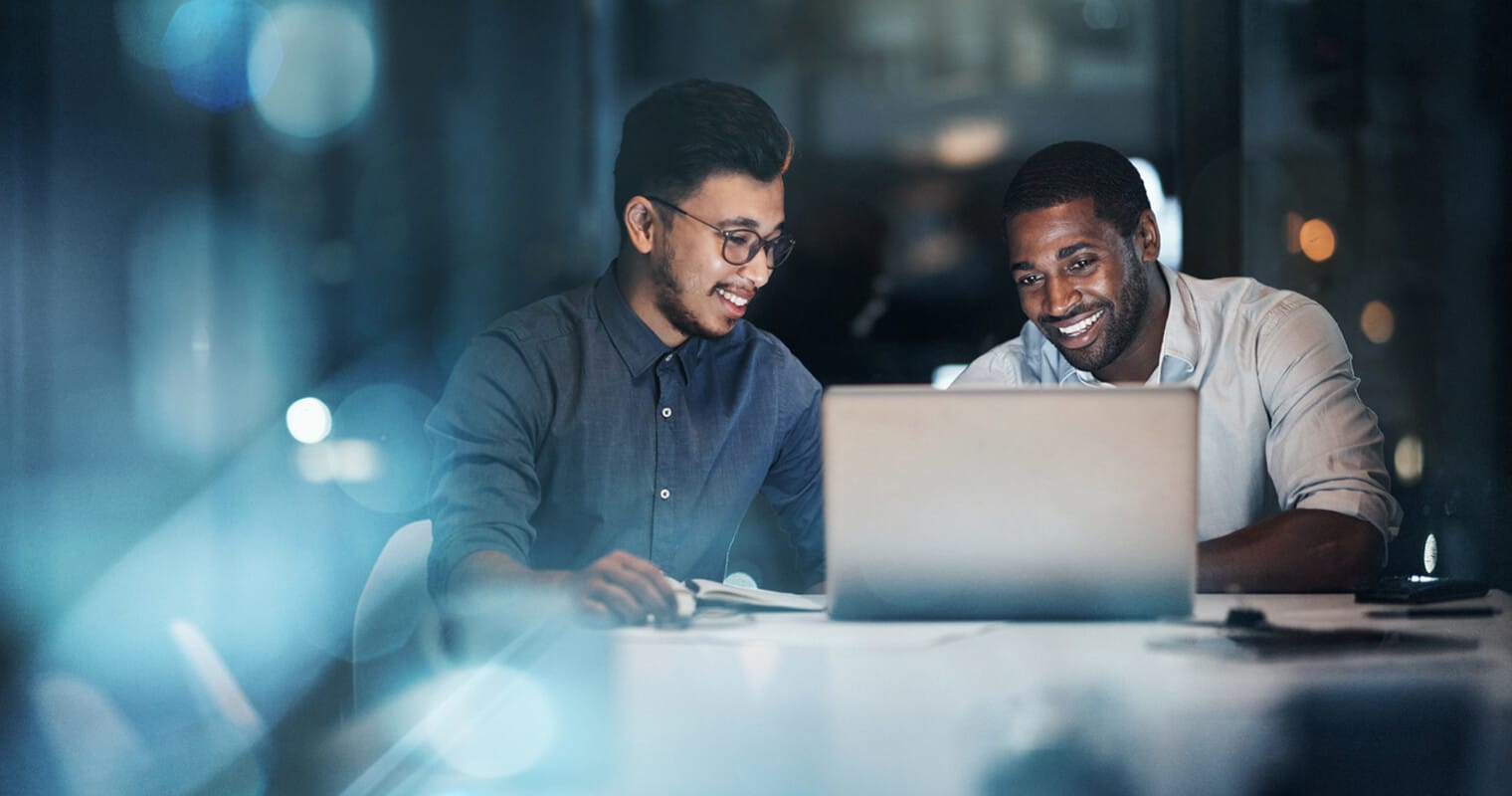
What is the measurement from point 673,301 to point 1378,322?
2.01m

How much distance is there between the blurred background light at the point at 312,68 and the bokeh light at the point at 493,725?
9.72 ft

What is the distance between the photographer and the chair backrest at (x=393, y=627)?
1.75 metres

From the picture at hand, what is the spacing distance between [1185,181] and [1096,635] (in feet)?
7.14

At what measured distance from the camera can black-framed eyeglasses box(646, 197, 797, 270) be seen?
88.4 inches

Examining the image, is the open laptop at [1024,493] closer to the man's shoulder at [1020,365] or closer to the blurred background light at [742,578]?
the man's shoulder at [1020,365]

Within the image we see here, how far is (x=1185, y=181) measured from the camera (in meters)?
3.01

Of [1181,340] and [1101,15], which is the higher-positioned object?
[1101,15]

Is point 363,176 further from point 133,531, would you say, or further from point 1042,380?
point 1042,380

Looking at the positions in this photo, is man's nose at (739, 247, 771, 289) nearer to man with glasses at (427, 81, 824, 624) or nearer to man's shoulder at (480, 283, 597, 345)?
man with glasses at (427, 81, 824, 624)

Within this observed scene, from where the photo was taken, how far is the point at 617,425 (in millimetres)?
2193

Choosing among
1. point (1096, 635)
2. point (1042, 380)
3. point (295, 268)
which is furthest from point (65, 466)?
point (1096, 635)

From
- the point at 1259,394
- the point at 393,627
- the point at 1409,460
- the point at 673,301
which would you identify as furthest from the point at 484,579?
the point at 1409,460

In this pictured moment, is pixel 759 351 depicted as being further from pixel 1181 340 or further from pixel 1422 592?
pixel 1422 592

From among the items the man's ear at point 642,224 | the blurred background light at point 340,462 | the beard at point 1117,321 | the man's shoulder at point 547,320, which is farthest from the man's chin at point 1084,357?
the blurred background light at point 340,462
